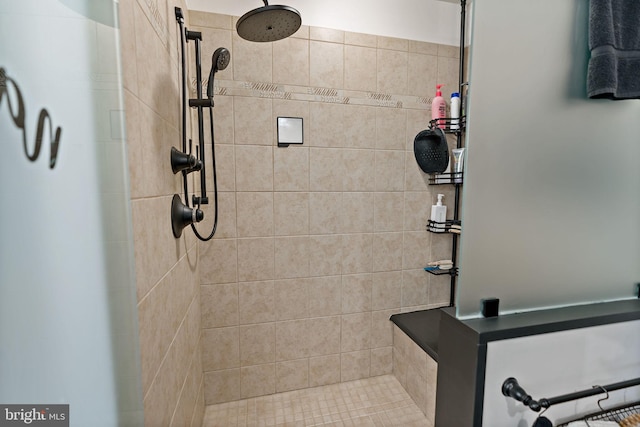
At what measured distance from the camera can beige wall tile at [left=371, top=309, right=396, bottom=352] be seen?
1875 millimetres

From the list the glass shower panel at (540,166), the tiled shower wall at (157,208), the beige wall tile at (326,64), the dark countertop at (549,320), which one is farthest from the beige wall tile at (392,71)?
the dark countertop at (549,320)

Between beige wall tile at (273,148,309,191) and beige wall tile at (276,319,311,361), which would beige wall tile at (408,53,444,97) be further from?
beige wall tile at (276,319,311,361)

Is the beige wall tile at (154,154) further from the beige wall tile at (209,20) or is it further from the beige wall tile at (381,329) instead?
the beige wall tile at (381,329)

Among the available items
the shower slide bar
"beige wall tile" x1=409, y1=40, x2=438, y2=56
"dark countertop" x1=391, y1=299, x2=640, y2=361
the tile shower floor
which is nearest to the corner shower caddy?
"beige wall tile" x1=409, y1=40, x2=438, y2=56

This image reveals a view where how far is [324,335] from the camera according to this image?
1.80m

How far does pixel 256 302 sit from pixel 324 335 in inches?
18.7

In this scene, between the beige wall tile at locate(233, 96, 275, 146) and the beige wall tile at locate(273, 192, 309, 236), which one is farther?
the beige wall tile at locate(273, 192, 309, 236)

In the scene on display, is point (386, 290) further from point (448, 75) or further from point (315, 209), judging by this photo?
point (448, 75)

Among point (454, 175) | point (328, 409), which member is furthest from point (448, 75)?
point (328, 409)

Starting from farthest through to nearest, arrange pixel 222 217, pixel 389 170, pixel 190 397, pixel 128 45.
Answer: pixel 389 170
pixel 222 217
pixel 190 397
pixel 128 45

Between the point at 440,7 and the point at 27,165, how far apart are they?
2.18 m

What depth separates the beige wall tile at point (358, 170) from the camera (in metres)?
1.73

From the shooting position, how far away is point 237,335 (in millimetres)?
1663

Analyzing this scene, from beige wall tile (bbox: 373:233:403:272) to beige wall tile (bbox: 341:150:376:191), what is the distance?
0.32 m
